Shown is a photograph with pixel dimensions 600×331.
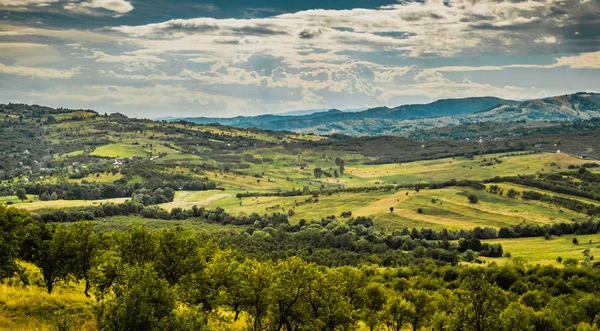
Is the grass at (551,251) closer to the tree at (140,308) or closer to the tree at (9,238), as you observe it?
the tree at (140,308)

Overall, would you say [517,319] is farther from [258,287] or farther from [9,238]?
[9,238]

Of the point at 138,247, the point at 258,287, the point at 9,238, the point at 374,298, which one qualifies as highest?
the point at 9,238

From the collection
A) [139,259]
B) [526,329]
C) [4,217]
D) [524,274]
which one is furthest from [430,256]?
[4,217]

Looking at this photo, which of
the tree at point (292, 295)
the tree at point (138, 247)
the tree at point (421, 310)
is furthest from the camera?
the tree at point (421, 310)

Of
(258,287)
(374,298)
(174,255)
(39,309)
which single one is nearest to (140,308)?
(258,287)

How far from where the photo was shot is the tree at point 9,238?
6275cm

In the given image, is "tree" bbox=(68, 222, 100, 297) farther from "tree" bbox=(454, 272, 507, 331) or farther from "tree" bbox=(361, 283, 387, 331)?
"tree" bbox=(454, 272, 507, 331)

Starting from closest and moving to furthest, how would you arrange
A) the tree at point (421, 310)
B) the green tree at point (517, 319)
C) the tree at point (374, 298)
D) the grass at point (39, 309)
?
the grass at point (39, 309)
the green tree at point (517, 319)
the tree at point (421, 310)
the tree at point (374, 298)

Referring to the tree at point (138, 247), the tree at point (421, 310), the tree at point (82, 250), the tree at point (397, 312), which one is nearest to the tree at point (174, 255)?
the tree at point (138, 247)

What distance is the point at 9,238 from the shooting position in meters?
65.9

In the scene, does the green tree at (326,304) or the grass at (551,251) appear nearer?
the green tree at (326,304)

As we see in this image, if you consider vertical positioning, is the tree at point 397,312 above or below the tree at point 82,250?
below

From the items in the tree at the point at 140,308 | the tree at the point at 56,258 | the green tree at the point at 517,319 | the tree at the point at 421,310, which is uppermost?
the tree at the point at 140,308

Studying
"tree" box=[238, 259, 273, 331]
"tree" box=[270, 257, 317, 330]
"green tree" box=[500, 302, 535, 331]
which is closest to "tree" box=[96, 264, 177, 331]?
"tree" box=[238, 259, 273, 331]
